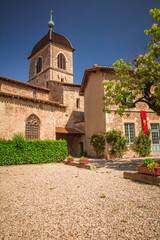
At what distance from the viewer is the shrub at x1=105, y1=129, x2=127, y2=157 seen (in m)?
12.3

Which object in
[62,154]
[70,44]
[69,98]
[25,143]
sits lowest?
[62,154]

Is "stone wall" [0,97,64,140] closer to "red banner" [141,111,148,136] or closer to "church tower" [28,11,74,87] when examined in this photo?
"red banner" [141,111,148,136]

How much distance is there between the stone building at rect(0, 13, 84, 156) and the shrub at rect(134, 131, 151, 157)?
19.9 ft

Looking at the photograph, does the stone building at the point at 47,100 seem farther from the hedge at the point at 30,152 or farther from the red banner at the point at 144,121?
the red banner at the point at 144,121

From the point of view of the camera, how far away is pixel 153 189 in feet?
13.3

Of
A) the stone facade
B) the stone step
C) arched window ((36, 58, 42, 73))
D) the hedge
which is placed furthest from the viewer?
arched window ((36, 58, 42, 73))

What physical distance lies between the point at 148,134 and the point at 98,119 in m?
4.39

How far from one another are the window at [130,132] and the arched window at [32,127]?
7944 mm

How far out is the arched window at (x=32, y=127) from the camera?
14234 millimetres

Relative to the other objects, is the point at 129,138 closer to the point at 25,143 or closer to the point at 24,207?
the point at 25,143

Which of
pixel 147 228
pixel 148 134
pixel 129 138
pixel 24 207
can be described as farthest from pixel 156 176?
pixel 148 134

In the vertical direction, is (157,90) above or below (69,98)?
below

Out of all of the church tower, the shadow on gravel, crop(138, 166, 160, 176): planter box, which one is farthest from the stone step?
the church tower

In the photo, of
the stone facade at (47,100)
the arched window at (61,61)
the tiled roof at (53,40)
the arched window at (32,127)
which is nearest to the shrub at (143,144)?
the stone facade at (47,100)
